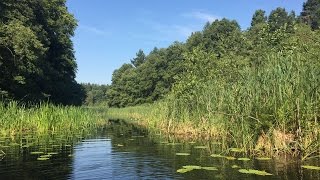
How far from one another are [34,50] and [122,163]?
2743cm

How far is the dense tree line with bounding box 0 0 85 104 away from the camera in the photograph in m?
34.9

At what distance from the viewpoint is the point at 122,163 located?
13039mm

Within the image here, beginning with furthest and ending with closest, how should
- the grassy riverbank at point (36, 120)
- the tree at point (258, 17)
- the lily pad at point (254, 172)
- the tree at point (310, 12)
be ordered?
the tree at point (310, 12)
the tree at point (258, 17)
the grassy riverbank at point (36, 120)
the lily pad at point (254, 172)

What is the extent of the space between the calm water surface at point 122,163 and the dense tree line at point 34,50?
1896cm

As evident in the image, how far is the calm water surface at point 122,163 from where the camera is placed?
1069 centimetres

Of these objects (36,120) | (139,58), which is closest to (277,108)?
(36,120)

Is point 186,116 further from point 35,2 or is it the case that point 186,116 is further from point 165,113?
point 35,2

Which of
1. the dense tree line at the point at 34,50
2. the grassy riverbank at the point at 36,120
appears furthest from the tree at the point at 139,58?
the grassy riverbank at the point at 36,120

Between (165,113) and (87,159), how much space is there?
1289 centimetres

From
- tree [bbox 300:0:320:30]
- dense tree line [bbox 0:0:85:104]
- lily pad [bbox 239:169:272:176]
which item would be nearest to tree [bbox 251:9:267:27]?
tree [bbox 300:0:320:30]

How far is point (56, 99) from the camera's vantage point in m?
61.2

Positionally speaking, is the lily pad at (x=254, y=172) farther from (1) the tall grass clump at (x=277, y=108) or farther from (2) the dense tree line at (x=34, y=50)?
(2) the dense tree line at (x=34, y=50)

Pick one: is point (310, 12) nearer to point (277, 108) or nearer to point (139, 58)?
point (139, 58)

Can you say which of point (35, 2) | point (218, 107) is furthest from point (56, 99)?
point (218, 107)
